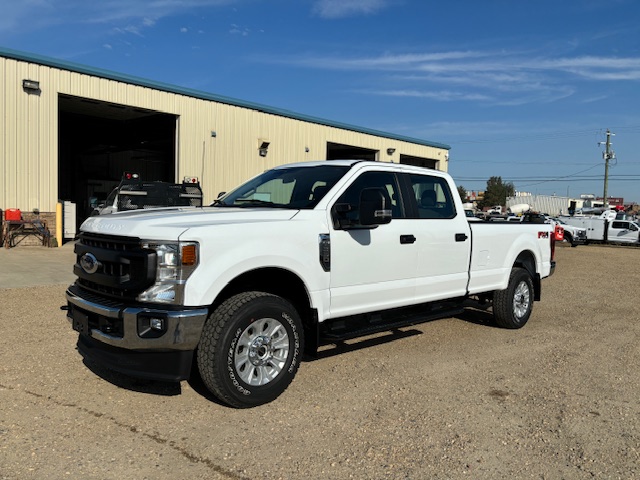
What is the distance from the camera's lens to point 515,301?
7.00 m

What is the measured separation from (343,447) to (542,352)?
3400 mm

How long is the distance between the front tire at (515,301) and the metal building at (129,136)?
534 inches

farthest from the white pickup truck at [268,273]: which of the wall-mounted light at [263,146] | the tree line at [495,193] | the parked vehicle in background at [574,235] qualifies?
the tree line at [495,193]

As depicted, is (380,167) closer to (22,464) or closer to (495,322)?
(495,322)

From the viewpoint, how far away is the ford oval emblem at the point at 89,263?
13.4 ft

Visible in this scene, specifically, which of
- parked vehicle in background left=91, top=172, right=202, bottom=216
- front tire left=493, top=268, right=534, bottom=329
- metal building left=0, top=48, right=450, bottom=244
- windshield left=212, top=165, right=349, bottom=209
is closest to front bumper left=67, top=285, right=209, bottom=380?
windshield left=212, top=165, right=349, bottom=209

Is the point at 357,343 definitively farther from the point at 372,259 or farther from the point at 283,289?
the point at 283,289

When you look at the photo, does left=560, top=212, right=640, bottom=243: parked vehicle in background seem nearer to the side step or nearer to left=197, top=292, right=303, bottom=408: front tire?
the side step

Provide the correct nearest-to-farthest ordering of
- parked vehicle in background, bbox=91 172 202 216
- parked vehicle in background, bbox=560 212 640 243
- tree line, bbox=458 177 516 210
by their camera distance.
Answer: parked vehicle in background, bbox=91 172 202 216 → parked vehicle in background, bbox=560 212 640 243 → tree line, bbox=458 177 516 210

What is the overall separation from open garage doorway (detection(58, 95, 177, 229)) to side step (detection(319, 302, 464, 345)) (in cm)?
1622

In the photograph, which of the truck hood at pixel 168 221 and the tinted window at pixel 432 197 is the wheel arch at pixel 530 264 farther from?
the truck hood at pixel 168 221

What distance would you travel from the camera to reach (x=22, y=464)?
315cm

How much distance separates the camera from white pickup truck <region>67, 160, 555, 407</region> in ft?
12.2

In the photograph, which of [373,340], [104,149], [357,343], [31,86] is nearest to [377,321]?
[357,343]
